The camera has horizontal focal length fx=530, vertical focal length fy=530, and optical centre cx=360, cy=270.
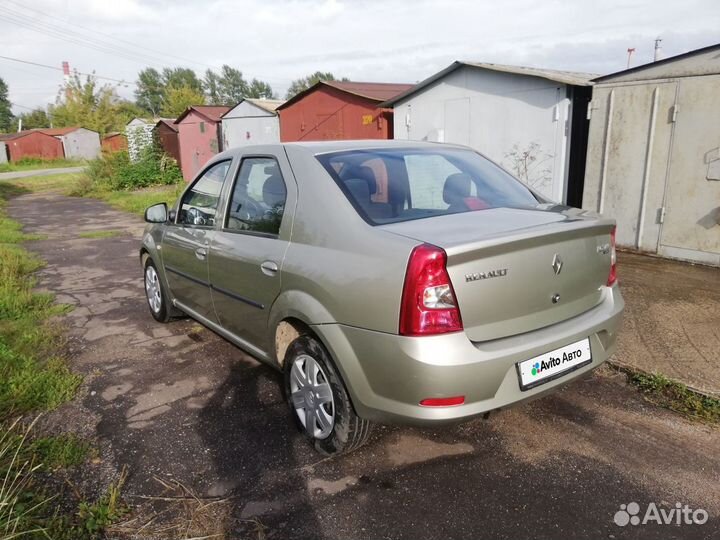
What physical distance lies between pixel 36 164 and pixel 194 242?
175ft

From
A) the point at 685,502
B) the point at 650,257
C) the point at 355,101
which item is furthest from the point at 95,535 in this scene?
the point at 355,101

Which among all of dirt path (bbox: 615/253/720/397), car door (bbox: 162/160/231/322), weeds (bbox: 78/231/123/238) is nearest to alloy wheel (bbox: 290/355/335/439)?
car door (bbox: 162/160/231/322)

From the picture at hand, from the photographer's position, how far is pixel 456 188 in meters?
3.15

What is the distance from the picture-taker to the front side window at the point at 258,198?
123 inches

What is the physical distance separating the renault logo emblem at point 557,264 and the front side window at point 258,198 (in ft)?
4.92

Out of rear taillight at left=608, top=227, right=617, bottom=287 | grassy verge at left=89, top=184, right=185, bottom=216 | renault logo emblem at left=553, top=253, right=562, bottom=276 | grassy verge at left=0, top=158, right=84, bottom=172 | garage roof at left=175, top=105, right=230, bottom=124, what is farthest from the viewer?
→ grassy verge at left=0, top=158, right=84, bottom=172

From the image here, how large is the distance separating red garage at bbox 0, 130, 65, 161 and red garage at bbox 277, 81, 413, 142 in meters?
47.3

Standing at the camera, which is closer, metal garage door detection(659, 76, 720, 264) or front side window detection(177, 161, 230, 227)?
front side window detection(177, 161, 230, 227)

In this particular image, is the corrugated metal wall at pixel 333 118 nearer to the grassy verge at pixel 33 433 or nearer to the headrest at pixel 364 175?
the grassy verge at pixel 33 433

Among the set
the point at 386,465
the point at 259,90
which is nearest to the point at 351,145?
the point at 386,465

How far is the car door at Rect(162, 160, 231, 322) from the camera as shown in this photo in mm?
3848

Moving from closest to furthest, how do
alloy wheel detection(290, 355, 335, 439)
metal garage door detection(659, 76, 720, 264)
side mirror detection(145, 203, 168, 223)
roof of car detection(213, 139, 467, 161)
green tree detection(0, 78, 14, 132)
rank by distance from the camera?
alloy wheel detection(290, 355, 335, 439) < roof of car detection(213, 139, 467, 161) < side mirror detection(145, 203, 168, 223) < metal garage door detection(659, 76, 720, 264) < green tree detection(0, 78, 14, 132)

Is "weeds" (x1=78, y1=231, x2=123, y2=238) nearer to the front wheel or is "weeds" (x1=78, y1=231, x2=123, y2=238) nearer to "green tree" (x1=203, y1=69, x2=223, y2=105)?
the front wheel

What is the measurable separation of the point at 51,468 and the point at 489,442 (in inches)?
93.1
